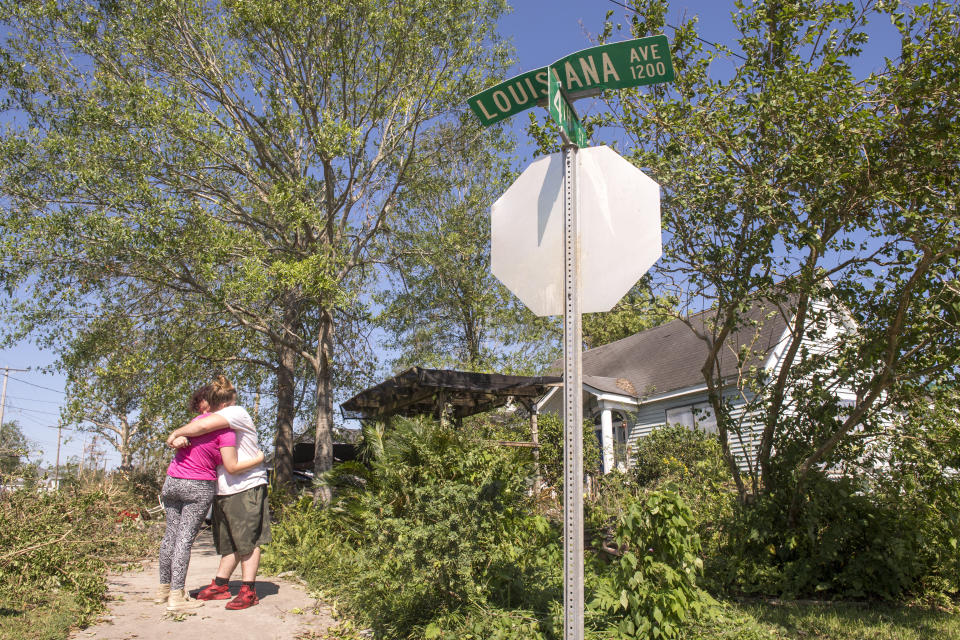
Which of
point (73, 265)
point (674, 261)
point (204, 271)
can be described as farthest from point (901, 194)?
point (73, 265)

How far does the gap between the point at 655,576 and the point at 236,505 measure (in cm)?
326

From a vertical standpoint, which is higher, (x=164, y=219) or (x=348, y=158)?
(x=348, y=158)

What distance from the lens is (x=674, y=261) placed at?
23.5 ft

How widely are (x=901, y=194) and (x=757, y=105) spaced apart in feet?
5.17

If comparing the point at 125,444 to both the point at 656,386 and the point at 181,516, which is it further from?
the point at 181,516

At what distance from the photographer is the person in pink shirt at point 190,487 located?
4965 mm

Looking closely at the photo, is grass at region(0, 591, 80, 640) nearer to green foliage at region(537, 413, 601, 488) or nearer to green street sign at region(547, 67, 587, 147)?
green street sign at region(547, 67, 587, 147)

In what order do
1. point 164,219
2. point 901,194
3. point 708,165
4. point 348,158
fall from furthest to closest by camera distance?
point 348,158 < point 164,219 < point 708,165 < point 901,194

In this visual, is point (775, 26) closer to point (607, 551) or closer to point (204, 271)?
point (607, 551)

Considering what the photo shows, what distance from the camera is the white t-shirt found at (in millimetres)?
5141

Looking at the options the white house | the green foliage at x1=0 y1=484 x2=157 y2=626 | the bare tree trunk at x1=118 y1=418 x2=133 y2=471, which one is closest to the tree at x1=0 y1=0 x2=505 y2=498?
the green foliage at x1=0 y1=484 x2=157 y2=626

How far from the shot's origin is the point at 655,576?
3.76 metres

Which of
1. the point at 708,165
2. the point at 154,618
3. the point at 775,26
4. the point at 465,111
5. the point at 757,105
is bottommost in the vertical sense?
the point at 154,618

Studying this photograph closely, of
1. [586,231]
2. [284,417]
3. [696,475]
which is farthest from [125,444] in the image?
[586,231]
